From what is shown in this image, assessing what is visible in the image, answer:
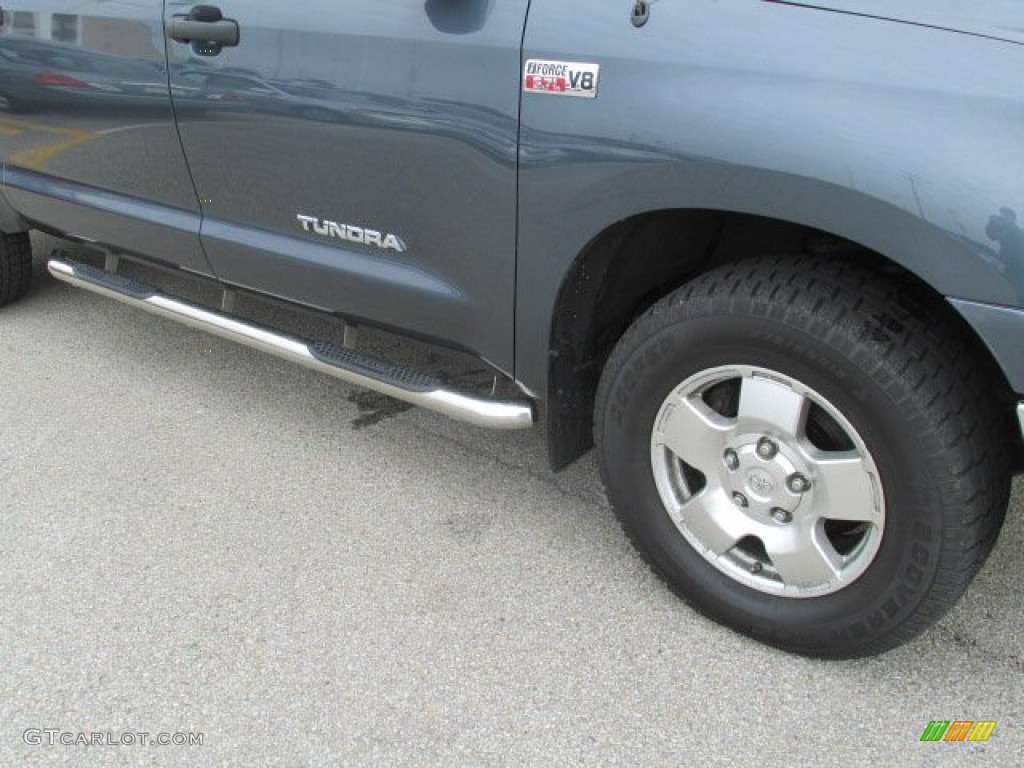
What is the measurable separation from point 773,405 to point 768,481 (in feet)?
0.61

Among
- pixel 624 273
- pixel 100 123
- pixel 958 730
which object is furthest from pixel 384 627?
pixel 100 123

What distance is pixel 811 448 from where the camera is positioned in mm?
1970

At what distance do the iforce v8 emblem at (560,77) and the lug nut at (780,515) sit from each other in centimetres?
98

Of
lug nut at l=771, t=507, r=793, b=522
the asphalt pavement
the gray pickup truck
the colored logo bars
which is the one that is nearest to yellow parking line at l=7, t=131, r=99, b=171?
the gray pickup truck

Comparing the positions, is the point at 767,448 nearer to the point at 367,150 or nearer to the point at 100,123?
the point at 367,150

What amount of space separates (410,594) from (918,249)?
1.48 metres

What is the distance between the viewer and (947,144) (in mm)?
1565

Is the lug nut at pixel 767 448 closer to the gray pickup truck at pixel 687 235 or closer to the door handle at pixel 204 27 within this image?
the gray pickup truck at pixel 687 235

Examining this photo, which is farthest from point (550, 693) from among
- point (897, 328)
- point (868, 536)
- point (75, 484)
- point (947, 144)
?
point (75, 484)

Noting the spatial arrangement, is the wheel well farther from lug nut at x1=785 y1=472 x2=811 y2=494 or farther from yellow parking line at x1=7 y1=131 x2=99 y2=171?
yellow parking line at x1=7 y1=131 x2=99 y2=171

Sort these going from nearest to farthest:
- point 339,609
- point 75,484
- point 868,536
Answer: point 868,536 → point 339,609 → point 75,484

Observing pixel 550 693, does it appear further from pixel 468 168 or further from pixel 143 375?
pixel 143 375

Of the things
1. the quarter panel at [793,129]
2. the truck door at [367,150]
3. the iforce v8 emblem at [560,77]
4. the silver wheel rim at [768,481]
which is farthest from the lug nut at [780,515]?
the iforce v8 emblem at [560,77]

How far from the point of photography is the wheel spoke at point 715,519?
7.07 ft
